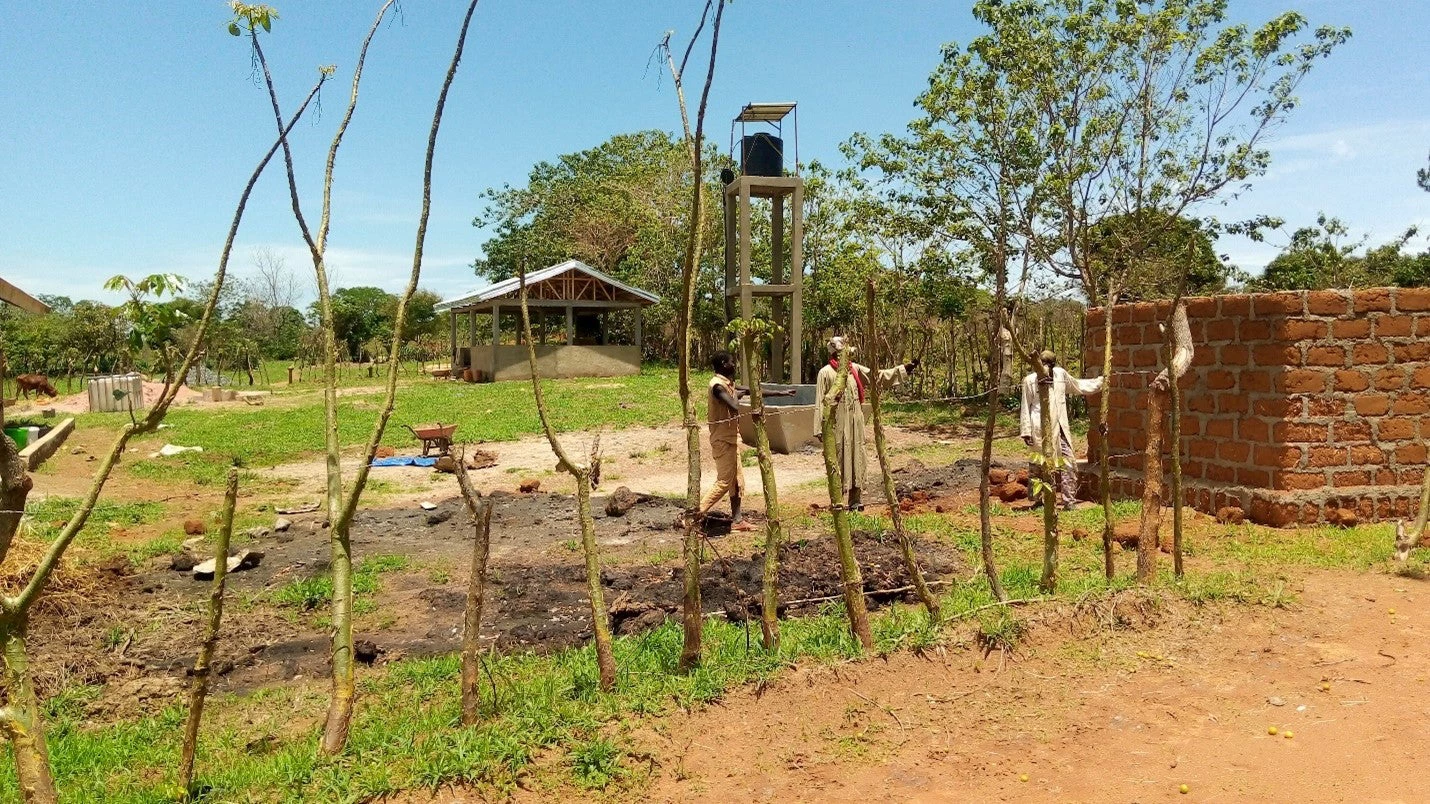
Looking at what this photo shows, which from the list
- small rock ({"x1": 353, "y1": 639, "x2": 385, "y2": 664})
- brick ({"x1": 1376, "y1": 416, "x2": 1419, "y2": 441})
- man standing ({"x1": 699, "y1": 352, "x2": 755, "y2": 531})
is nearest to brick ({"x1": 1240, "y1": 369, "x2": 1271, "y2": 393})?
brick ({"x1": 1376, "y1": 416, "x2": 1419, "y2": 441})

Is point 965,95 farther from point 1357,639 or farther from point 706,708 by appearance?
point 706,708

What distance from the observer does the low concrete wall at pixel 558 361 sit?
1077 inches

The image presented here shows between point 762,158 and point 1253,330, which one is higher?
point 762,158

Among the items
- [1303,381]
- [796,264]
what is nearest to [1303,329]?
Answer: [1303,381]

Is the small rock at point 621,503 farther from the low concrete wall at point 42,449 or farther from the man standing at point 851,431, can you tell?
the low concrete wall at point 42,449

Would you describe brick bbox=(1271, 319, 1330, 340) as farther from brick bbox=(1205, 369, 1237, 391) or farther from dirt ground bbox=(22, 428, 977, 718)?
dirt ground bbox=(22, 428, 977, 718)

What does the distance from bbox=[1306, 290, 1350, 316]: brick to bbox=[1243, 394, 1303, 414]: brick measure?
68 cm

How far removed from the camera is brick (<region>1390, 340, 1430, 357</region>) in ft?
23.5

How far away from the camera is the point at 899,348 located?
2020cm

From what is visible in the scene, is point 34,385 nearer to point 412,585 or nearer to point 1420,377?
point 412,585

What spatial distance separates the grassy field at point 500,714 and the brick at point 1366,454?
164cm

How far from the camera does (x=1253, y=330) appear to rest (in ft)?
24.0

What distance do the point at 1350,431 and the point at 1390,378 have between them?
507 mm

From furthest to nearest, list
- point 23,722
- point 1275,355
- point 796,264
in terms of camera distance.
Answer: point 796,264, point 1275,355, point 23,722
